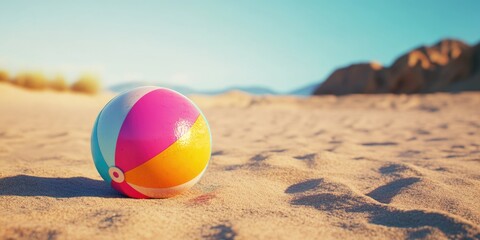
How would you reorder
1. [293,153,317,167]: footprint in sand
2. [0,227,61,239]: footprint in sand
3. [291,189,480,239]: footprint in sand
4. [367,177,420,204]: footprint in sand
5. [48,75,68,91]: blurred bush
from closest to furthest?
[0,227,61,239]: footprint in sand, [291,189,480,239]: footprint in sand, [367,177,420,204]: footprint in sand, [293,153,317,167]: footprint in sand, [48,75,68,91]: blurred bush

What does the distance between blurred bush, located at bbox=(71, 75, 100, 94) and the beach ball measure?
1470cm

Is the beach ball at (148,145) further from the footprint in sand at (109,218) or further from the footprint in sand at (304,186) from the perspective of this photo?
the footprint in sand at (304,186)

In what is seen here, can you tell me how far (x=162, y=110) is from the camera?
2.38m

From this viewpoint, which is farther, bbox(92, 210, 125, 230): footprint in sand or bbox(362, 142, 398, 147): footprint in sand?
bbox(362, 142, 398, 147): footprint in sand

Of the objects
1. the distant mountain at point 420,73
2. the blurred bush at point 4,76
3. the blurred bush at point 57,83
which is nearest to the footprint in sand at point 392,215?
the blurred bush at point 57,83

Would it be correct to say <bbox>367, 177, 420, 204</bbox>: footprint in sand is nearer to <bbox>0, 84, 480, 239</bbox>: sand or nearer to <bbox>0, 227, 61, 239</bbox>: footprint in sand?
<bbox>0, 84, 480, 239</bbox>: sand

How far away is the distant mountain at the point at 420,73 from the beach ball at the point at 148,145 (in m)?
17.9

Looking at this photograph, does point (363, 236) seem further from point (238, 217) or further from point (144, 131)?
point (144, 131)

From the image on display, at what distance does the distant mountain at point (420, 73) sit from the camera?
62.1ft

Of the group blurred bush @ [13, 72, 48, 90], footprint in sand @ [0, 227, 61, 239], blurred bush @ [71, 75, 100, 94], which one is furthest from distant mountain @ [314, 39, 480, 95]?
footprint in sand @ [0, 227, 61, 239]

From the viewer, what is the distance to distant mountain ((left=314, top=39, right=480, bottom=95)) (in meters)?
18.9

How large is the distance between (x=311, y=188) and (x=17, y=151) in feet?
11.2

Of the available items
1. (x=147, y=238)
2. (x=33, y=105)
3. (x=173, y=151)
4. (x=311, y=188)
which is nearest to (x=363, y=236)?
(x=311, y=188)

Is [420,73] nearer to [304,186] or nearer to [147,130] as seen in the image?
[304,186]
